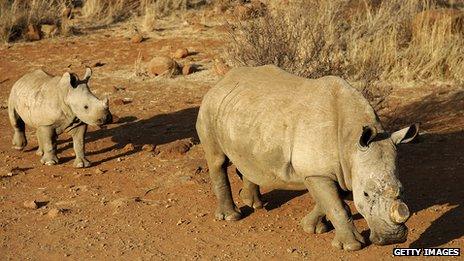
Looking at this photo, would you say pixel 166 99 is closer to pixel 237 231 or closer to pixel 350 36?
pixel 350 36

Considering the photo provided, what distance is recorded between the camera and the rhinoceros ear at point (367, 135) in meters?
5.91

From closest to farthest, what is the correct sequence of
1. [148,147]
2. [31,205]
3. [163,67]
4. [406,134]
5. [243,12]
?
[406,134] → [31,205] → [148,147] → [163,67] → [243,12]

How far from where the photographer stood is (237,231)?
743 cm

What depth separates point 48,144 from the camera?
9961 mm

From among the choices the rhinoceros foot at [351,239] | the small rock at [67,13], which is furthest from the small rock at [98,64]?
the rhinoceros foot at [351,239]

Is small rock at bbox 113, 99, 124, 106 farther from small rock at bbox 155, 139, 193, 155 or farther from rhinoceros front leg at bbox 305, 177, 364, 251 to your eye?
rhinoceros front leg at bbox 305, 177, 364, 251

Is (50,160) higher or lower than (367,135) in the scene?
lower

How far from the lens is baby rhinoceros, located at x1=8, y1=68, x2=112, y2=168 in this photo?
32.3 ft

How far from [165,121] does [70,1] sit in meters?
8.94

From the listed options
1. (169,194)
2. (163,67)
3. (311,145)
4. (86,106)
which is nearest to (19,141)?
(86,106)

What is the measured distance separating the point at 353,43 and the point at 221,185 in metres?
6.31

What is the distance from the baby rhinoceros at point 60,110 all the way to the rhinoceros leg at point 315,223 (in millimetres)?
3670

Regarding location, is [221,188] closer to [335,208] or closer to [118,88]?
[335,208]

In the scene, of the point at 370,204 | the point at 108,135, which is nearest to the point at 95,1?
the point at 108,135
